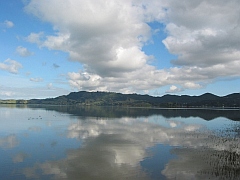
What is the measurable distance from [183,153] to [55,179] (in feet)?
49.2

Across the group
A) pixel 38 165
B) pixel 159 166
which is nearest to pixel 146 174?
pixel 159 166

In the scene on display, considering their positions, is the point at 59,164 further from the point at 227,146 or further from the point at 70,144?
the point at 227,146

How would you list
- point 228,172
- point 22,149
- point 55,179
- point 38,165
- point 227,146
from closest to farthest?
point 55,179 → point 228,172 → point 38,165 → point 22,149 → point 227,146

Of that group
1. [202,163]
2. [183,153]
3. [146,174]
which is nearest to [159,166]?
[146,174]

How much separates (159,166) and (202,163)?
4385 mm

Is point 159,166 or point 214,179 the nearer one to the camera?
point 214,179

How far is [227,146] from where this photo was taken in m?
30.5

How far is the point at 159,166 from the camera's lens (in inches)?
853

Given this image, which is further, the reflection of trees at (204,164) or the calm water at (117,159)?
the calm water at (117,159)

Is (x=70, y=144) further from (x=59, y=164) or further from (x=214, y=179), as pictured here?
(x=214, y=179)

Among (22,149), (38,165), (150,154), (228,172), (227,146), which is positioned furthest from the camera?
(227,146)

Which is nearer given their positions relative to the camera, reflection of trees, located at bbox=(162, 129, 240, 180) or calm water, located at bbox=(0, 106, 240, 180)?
reflection of trees, located at bbox=(162, 129, 240, 180)

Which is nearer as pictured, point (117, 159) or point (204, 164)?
point (204, 164)

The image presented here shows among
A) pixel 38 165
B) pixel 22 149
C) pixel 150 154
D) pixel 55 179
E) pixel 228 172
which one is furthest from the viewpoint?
pixel 22 149
